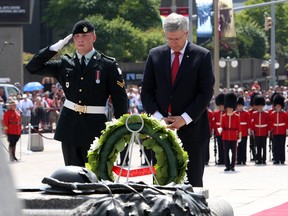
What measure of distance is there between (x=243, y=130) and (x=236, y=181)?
7546 mm

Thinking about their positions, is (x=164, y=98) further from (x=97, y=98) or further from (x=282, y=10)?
(x=282, y=10)

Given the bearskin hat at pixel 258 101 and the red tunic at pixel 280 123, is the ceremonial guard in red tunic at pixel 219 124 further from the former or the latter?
the red tunic at pixel 280 123

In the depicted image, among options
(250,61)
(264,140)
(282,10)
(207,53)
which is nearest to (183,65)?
(207,53)

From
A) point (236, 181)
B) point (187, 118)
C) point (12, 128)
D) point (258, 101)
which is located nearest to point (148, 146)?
point (187, 118)

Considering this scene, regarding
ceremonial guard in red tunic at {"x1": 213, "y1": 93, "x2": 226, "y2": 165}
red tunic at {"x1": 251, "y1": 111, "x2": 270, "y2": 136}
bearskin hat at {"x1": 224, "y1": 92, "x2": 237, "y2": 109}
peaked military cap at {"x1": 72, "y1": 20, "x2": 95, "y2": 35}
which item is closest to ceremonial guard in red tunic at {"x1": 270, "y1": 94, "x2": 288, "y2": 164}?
red tunic at {"x1": 251, "y1": 111, "x2": 270, "y2": 136}

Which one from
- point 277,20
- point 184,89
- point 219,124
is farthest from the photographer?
point 277,20

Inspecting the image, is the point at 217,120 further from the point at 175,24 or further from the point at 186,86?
the point at 175,24

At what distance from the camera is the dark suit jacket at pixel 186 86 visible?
769 cm

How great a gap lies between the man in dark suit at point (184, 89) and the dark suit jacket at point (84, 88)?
349mm

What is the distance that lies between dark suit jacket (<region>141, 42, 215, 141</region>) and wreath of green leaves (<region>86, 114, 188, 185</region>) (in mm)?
923

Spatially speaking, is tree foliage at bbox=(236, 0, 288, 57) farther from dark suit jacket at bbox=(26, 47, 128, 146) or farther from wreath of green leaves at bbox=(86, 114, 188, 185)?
wreath of green leaves at bbox=(86, 114, 188, 185)

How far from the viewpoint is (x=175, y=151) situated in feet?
22.0

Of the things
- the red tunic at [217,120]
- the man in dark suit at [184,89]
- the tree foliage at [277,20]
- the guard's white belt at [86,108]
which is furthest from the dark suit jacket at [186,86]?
the tree foliage at [277,20]

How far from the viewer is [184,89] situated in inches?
304
